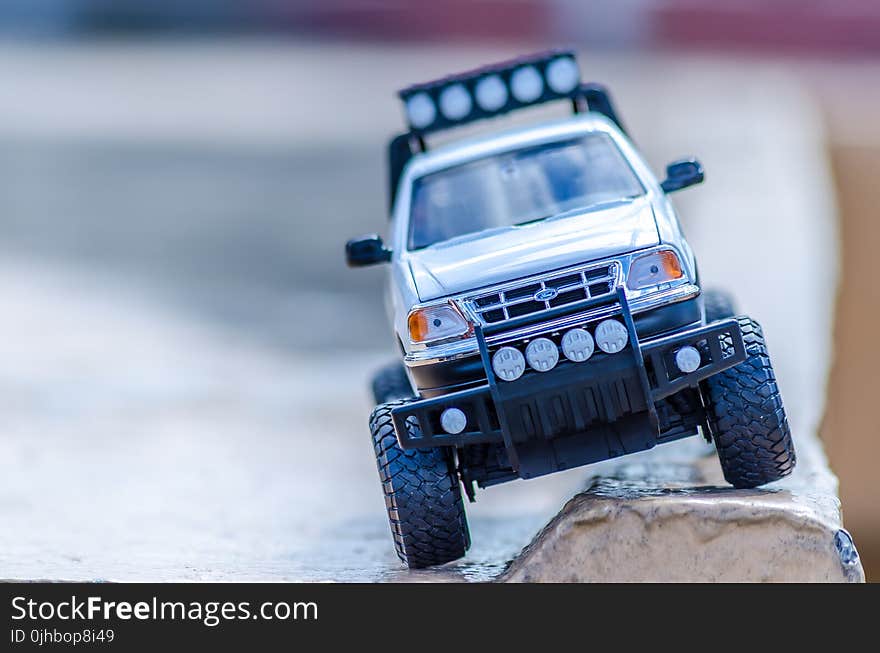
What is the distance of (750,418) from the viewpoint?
6090 millimetres

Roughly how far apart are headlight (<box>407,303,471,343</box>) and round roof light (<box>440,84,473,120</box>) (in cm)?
259

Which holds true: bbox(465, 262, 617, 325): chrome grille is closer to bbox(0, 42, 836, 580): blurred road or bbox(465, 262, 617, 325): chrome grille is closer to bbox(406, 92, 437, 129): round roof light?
bbox(0, 42, 836, 580): blurred road

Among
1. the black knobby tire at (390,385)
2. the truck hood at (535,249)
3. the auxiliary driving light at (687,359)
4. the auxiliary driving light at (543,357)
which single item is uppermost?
the truck hood at (535,249)

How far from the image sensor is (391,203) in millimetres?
8945

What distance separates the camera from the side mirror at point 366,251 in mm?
7238

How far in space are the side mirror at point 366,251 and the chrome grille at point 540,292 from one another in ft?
4.27

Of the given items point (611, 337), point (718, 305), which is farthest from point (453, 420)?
point (718, 305)

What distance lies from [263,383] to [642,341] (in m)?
8.50

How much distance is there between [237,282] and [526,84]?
10.9 m

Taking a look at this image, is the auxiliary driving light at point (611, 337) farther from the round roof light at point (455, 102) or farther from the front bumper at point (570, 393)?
the round roof light at point (455, 102)

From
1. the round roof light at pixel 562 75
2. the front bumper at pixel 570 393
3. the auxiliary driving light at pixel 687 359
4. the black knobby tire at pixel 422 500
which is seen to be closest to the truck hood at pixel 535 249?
the front bumper at pixel 570 393

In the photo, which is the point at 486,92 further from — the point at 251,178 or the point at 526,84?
the point at 251,178
